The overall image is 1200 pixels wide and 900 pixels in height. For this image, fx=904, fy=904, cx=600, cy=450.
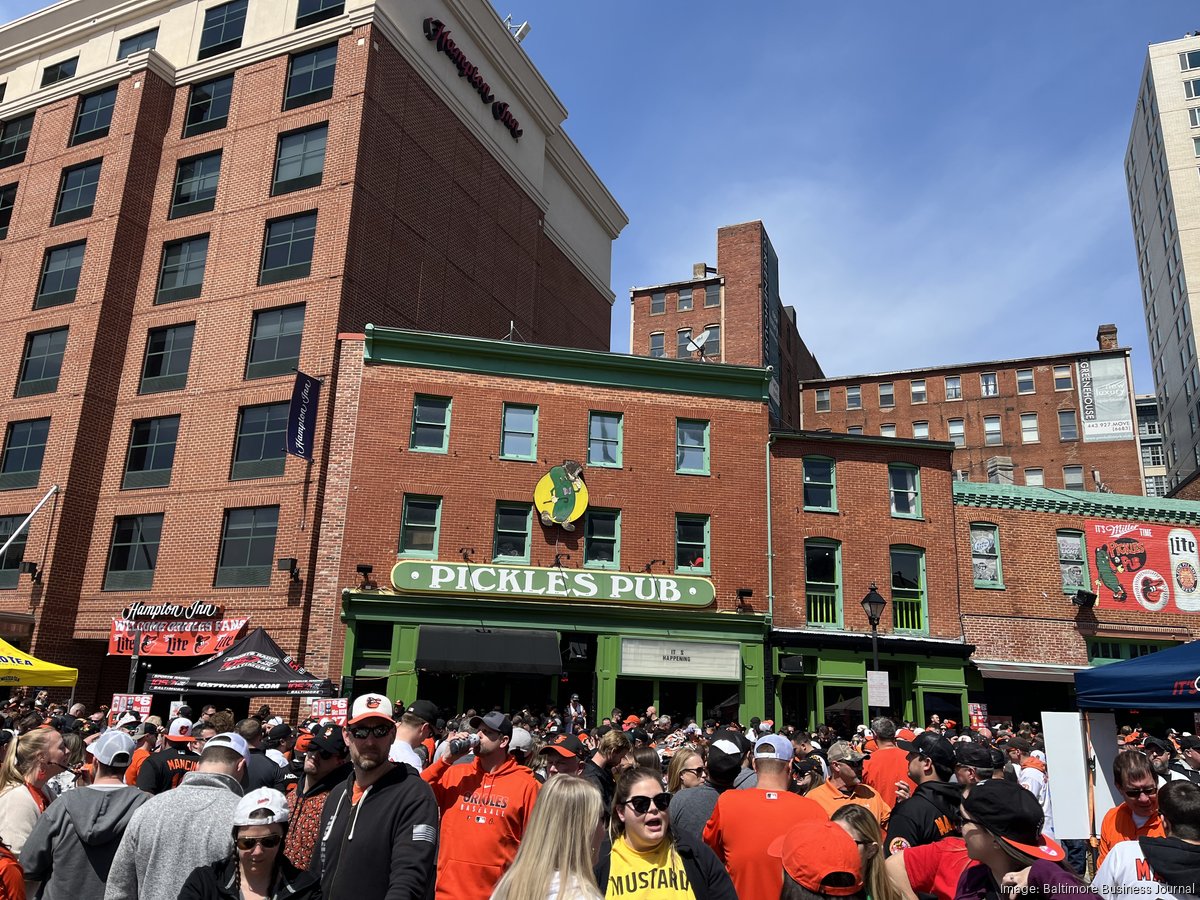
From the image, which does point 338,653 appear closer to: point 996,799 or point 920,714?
point 920,714

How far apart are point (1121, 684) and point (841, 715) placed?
16427 millimetres

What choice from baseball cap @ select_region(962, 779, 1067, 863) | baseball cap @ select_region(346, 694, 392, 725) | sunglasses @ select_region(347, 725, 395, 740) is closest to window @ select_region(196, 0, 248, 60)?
baseball cap @ select_region(346, 694, 392, 725)

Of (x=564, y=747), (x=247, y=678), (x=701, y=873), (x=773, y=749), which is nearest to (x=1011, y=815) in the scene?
(x=701, y=873)

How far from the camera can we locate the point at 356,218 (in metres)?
28.1

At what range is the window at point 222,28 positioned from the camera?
32.2m

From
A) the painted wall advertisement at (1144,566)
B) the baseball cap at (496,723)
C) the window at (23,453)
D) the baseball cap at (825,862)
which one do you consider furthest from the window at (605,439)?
the baseball cap at (825,862)

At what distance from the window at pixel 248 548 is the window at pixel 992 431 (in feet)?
173

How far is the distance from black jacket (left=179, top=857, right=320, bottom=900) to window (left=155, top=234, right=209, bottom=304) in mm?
28358

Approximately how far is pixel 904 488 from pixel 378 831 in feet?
83.0

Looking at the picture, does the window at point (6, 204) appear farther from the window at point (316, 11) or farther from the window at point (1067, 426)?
the window at point (1067, 426)

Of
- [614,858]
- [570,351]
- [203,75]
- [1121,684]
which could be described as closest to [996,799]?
[614,858]

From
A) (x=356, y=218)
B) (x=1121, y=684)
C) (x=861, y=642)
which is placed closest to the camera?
(x=1121, y=684)

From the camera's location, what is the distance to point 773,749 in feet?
19.8

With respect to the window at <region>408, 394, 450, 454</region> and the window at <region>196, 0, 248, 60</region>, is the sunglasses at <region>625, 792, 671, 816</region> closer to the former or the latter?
the window at <region>408, 394, 450, 454</region>
